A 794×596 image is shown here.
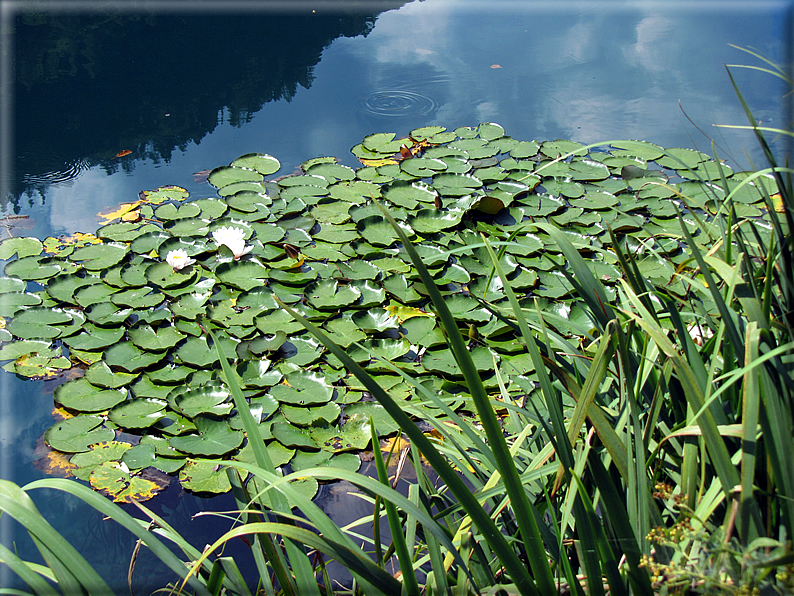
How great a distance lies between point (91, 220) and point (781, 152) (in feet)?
11.4

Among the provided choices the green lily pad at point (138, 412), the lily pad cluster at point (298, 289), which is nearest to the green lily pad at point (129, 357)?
the lily pad cluster at point (298, 289)

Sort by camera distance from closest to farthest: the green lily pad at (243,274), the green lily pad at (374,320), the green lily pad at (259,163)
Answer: the green lily pad at (374,320)
the green lily pad at (243,274)
the green lily pad at (259,163)

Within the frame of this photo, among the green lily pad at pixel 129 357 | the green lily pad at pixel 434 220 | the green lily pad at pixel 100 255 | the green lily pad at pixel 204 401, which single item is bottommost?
the green lily pad at pixel 204 401

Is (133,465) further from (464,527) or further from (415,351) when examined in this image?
(464,527)

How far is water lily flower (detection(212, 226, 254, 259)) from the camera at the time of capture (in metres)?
2.14

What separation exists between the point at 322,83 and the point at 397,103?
0.54 meters

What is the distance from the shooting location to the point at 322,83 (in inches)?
139

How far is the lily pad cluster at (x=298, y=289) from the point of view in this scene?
156cm

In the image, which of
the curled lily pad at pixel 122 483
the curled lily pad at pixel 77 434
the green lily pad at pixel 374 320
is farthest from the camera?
the green lily pad at pixel 374 320

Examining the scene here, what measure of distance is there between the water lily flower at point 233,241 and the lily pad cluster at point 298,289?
12 mm

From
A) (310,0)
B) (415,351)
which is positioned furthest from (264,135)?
(310,0)

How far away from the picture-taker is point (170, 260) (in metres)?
2.08

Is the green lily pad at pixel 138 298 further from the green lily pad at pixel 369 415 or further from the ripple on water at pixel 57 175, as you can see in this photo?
the ripple on water at pixel 57 175

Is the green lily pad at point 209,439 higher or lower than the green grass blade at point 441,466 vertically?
lower
